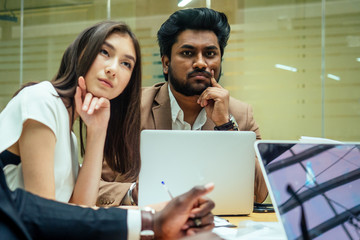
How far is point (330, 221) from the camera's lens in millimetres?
983

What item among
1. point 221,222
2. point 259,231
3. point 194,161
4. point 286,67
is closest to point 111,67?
point 194,161

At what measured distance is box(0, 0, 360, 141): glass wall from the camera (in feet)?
14.2

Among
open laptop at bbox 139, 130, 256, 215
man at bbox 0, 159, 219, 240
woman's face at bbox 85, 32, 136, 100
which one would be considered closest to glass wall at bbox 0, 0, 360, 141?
woman's face at bbox 85, 32, 136, 100

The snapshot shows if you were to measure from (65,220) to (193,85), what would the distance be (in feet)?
4.87

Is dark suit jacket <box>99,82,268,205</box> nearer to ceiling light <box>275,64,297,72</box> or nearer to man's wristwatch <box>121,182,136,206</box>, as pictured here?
man's wristwatch <box>121,182,136,206</box>

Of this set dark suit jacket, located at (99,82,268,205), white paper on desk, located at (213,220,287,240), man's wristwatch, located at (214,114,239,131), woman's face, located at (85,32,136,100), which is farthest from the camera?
dark suit jacket, located at (99,82,268,205)

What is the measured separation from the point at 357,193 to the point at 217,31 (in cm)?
153

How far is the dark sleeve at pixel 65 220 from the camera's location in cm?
86

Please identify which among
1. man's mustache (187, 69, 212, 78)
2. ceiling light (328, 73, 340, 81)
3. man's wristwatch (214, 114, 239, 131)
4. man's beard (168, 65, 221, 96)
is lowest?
man's wristwatch (214, 114, 239, 131)

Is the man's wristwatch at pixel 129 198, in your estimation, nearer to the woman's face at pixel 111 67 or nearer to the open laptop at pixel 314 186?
the woman's face at pixel 111 67

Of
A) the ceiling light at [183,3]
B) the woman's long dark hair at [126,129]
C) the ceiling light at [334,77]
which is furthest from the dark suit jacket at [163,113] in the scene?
the ceiling light at [183,3]

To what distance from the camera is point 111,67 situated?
1526 mm

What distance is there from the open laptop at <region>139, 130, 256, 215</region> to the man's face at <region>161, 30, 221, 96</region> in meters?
0.94

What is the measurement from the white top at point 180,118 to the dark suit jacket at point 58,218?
1361 mm
